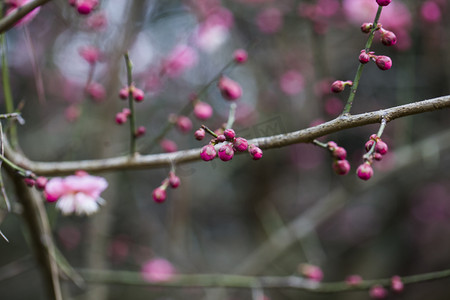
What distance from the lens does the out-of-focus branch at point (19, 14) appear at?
912 mm

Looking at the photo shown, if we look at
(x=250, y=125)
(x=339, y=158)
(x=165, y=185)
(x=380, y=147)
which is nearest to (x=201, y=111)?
(x=165, y=185)

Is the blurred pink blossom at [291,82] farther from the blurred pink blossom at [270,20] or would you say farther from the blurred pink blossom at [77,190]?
the blurred pink blossom at [77,190]

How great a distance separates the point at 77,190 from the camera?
3.69 ft

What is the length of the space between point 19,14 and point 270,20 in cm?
194

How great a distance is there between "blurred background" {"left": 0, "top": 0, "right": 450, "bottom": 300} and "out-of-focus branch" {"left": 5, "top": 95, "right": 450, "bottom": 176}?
90cm

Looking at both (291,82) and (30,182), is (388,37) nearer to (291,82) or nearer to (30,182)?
(30,182)

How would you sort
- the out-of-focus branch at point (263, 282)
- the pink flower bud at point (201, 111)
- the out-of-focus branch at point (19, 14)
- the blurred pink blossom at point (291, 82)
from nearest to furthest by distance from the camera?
1. the out-of-focus branch at point (19, 14)
2. the out-of-focus branch at point (263, 282)
3. the pink flower bud at point (201, 111)
4. the blurred pink blossom at point (291, 82)

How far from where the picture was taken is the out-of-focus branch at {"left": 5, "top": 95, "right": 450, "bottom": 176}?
2.62 ft

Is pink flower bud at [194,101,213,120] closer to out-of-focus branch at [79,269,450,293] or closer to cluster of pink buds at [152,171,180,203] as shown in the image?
cluster of pink buds at [152,171,180,203]

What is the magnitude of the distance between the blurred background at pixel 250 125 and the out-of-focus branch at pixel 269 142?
900mm

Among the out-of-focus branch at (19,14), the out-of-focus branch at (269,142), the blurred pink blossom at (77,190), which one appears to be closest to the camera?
the out-of-focus branch at (269,142)

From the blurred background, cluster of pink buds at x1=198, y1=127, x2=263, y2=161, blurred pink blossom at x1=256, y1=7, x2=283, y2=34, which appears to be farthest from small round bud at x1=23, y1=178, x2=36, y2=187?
blurred pink blossom at x1=256, y1=7, x2=283, y2=34

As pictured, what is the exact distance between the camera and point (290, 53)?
2.86m

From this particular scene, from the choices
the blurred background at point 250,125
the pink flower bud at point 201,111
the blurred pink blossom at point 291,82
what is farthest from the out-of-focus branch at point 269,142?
the blurred pink blossom at point 291,82
